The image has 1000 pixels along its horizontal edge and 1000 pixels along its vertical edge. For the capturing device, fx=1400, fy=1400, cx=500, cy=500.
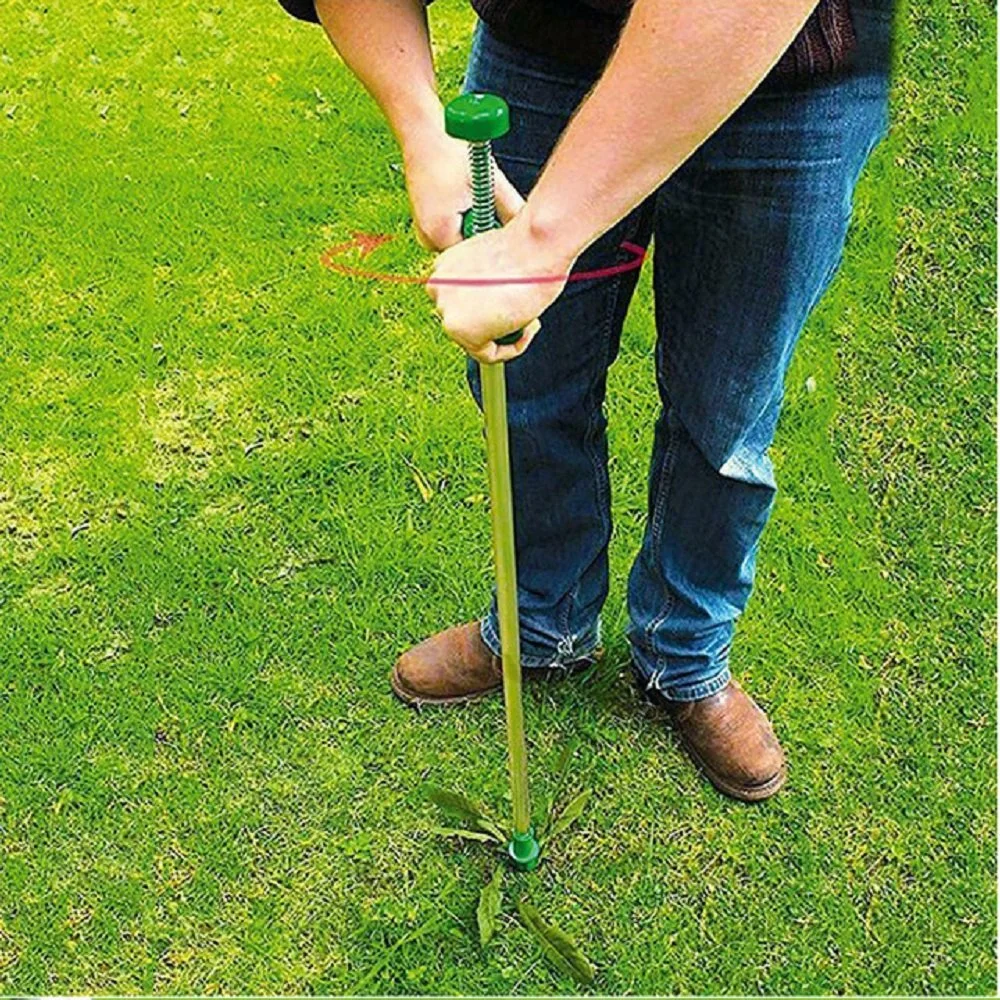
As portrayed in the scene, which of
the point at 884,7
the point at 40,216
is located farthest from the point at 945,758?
the point at 40,216

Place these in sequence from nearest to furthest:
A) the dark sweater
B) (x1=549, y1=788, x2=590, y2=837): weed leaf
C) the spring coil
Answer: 1. the spring coil
2. the dark sweater
3. (x1=549, y1=788, x2=590, y2=837): weed leaf

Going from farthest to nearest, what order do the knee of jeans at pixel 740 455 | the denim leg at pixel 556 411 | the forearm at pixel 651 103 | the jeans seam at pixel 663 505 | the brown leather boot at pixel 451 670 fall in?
the brown leather boot at pixel 451 670 < the jeans seam at pixel 663 505 < the knee of jeans at pixel 740 455 < the denim leg at pixel 556 411 < the forearm at pixel 651 103

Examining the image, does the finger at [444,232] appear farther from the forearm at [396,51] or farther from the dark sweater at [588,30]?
the dark sweater at [588,30]

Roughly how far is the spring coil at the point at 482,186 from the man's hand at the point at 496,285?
2cm

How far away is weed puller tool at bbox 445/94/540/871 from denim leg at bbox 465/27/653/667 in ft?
0.44

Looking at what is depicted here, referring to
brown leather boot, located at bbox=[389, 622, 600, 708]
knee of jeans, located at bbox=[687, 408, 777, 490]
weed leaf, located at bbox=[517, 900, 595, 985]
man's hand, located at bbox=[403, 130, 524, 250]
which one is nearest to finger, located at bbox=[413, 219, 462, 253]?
man's hand, located at bbox=[403, 130, 524, 250]

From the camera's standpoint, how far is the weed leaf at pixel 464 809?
2.13m

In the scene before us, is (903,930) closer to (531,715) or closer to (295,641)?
(531,715)

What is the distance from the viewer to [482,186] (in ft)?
4.33

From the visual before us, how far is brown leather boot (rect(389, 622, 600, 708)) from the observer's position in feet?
7.55

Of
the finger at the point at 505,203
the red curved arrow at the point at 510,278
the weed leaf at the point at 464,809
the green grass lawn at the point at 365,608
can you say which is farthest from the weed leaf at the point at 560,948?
the finger at the point at 505,203

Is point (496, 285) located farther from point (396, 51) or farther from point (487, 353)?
point (396, 51)

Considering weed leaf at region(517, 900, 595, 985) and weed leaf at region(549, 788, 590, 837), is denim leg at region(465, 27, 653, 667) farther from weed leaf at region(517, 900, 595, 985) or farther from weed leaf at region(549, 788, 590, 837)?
weed leaf at region(517, 900, 595, 985)

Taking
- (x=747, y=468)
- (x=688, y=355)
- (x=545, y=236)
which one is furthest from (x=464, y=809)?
(x=545, y=236)
